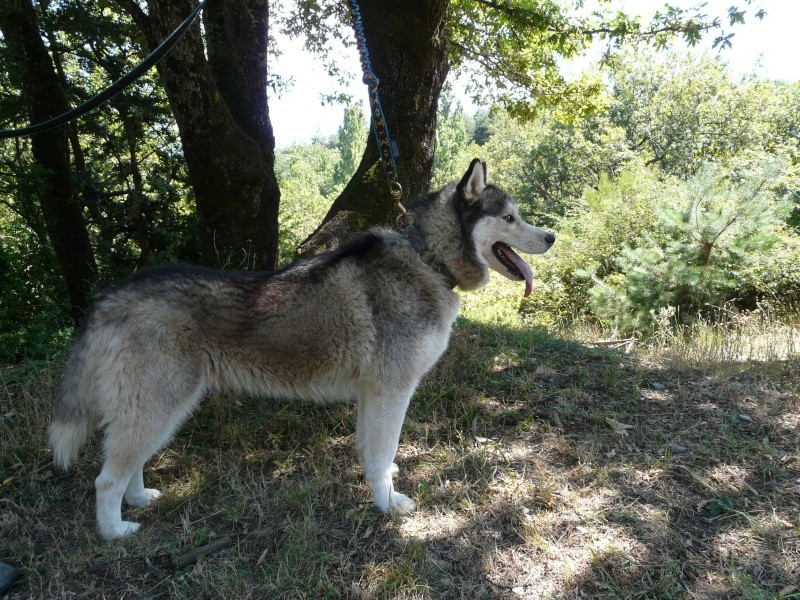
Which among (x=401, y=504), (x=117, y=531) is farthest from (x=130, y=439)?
(x=401, y=504)

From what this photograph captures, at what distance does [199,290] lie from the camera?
3.51m

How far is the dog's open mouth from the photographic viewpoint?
14.0 feet

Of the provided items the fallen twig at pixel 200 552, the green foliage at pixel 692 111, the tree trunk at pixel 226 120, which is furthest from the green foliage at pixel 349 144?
the fallen twig at pixel 200 552

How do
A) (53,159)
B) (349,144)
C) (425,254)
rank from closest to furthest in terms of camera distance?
(425,254) → (53,159) → (349,144)

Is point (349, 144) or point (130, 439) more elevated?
point (349, 144)

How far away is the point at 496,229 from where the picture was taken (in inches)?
166

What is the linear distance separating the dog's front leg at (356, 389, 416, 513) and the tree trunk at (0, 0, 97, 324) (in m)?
6.92

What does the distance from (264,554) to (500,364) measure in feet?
10.4

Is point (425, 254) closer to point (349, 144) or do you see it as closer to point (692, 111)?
point (692, 111)

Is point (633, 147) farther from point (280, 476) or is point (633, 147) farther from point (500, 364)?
point (280, 476)

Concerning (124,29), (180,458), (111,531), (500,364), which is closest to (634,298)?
(500,364)

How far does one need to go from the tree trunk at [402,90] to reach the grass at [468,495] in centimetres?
208

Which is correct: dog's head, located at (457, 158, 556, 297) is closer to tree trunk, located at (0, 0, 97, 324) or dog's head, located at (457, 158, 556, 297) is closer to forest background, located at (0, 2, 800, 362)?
forest background, located at (0, 2, 800, 362)

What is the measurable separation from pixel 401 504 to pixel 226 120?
4274mm
